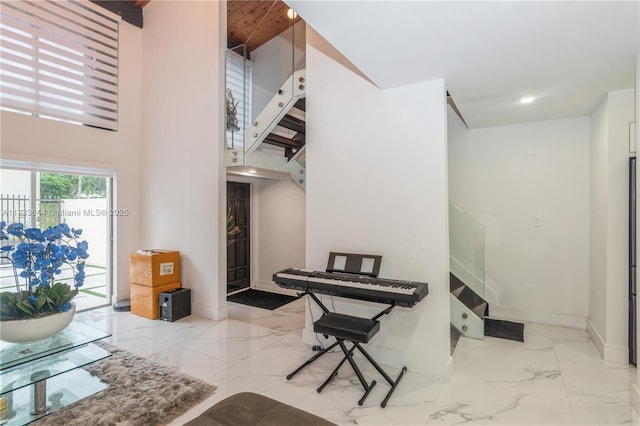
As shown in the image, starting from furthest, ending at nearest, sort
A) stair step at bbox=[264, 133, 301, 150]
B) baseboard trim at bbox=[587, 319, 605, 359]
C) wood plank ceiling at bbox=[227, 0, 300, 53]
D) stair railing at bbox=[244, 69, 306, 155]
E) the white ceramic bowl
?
wood plank ceiling at bbox=[227, 0, 300, 53], stair step at bbox=[264, 133, 301, 150], stair railing at bbox=[244, 69, 306, 155], baseboard trim at bbox=[587, 319, 605, 359], the white ceramic bowl

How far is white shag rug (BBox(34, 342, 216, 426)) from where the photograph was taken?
2.09m

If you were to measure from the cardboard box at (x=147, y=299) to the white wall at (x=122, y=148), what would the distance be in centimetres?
72

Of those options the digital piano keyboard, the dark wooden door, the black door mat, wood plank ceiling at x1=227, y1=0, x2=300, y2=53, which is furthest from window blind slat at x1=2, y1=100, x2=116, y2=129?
the digital piano keyboard

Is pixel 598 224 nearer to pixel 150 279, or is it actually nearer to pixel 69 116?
pixel 150 279

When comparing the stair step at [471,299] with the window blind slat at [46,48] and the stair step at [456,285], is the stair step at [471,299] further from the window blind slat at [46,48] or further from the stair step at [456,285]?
the window blind slat at [46,48]

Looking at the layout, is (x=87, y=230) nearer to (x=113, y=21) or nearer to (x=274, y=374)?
(x=113, y=21)

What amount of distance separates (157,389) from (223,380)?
49cm

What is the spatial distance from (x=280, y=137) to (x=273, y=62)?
95 centimetres

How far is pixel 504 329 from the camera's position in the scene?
367 centimetres

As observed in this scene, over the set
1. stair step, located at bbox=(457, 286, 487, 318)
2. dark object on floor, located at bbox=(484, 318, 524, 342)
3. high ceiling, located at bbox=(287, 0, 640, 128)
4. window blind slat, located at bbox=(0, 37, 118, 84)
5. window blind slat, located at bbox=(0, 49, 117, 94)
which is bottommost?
dark object on floor, located at bbox=(484, 318, 524, 342)

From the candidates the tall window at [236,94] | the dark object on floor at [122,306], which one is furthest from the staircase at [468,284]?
the dark object on floor at [122,306]

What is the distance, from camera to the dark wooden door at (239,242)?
5.35 meters

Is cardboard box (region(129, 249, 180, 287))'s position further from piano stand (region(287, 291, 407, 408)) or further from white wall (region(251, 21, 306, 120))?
piano stand (region(287, 291, 407, 408))

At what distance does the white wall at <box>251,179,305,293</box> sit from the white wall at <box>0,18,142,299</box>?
1.88m
